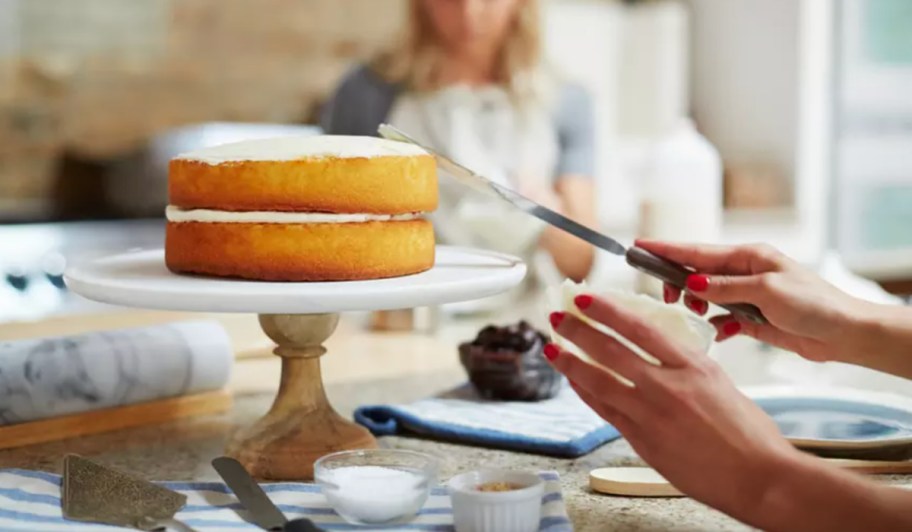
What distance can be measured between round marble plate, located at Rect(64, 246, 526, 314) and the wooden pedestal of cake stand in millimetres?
68

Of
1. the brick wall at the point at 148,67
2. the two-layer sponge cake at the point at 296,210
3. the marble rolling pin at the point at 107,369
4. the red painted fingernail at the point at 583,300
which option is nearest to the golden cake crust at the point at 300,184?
the two-layer sponge cake at the point at 296,210

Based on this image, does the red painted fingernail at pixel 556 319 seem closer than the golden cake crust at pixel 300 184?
Yes

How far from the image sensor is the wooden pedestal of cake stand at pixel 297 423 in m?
1.01

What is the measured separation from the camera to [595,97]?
12.5 ft

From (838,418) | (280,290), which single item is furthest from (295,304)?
(838,418)

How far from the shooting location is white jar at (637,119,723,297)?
1666mm

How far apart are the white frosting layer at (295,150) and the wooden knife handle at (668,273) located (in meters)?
0.25

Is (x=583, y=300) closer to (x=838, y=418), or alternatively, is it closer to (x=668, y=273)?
(x=668, y=273)

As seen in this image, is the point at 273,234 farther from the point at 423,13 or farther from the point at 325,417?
the point at 423,13

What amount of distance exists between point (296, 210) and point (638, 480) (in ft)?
1.32

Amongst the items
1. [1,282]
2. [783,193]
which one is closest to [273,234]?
[1,282]

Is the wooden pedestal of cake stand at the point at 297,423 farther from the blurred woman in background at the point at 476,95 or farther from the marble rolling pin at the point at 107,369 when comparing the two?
the blurred woman in background at the point at 476,95

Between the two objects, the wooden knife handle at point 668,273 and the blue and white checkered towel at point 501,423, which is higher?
the wooden knife handle at point 668,273

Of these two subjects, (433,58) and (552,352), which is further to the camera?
(433,58)
